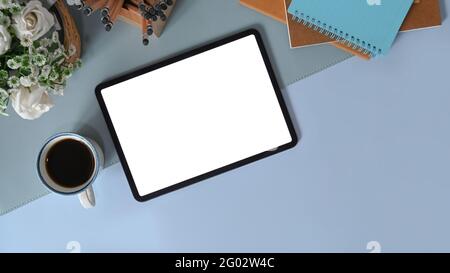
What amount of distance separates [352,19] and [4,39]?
0.45 m

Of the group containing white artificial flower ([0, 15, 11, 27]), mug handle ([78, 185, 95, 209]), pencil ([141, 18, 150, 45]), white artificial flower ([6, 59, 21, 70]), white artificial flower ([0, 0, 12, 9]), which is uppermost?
white artificial flower ([0, 0, 12, 9])

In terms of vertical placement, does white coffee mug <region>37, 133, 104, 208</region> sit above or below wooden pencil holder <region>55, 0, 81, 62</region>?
below

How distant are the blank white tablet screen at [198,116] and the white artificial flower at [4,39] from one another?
205mm

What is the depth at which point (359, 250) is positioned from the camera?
711 millimetres

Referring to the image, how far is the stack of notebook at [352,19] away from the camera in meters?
0.67

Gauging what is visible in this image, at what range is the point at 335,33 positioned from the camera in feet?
2.21

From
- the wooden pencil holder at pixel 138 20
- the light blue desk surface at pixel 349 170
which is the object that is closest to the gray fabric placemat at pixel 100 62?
the wooden pencil holder at pixel 138 20

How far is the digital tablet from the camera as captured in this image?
677mm

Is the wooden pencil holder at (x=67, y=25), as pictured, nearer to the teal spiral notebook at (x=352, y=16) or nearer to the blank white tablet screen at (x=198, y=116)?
the blank white tablet screen at (x=198, y=116)

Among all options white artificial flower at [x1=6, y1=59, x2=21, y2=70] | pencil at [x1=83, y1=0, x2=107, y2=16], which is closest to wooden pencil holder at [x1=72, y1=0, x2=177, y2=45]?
pencil at [x1=83, y1=0, x2=107, y2=16]

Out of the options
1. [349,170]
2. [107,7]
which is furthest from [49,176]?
[349,170]

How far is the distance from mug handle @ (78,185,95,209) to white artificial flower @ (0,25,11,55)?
9.2 inches

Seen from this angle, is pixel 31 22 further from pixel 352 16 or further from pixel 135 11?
pixel 352 16

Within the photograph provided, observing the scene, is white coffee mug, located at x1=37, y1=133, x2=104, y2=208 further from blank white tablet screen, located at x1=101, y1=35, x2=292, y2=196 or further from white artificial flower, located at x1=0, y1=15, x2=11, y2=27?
white artificial flower, located at x1=0, y1=15, x2=11, y2=27
